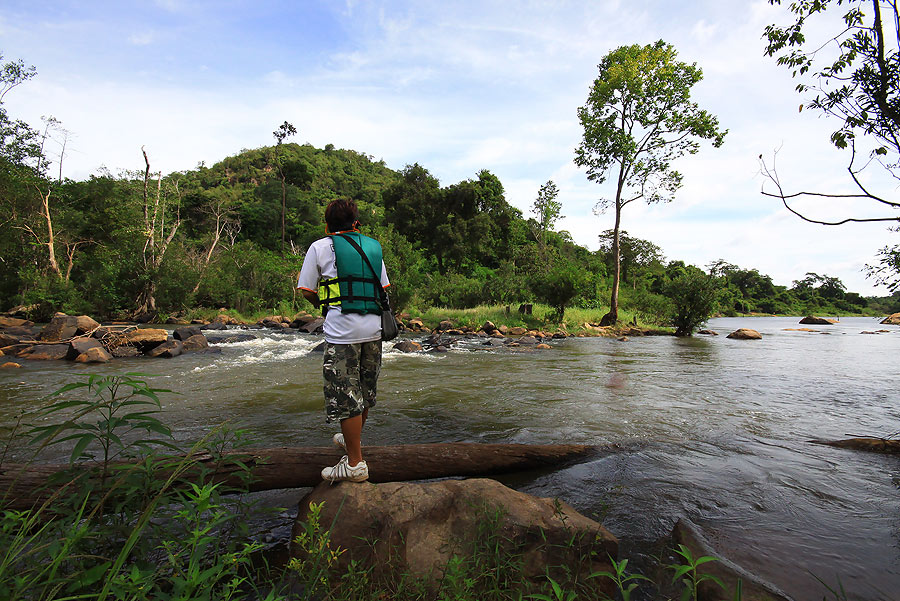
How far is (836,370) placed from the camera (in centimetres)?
1016

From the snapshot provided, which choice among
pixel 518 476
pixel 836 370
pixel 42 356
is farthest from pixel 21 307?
pixel 836 370

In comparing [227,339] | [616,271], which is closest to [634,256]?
[616,271]

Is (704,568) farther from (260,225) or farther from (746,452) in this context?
(260,225)

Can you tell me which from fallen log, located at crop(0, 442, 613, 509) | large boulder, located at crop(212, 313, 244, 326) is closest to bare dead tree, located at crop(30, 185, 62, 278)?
large boulder, located at crop(212, 313, 244, 326)

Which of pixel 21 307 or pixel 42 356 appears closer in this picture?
pixel 42 356

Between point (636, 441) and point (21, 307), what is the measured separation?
89.3 feet

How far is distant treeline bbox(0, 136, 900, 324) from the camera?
20.6 m

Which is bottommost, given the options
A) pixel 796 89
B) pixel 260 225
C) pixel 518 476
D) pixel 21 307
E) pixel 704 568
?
pixel 21 307

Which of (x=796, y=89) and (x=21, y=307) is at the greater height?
(x=796, y=89)

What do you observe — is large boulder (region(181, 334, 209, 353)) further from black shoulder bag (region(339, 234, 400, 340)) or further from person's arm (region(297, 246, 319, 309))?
black shoulder bag (region(339, 234, 400, 340))

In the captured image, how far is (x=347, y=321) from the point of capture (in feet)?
9.20

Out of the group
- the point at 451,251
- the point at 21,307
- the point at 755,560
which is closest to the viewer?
the point at 755,560

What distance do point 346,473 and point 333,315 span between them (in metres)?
1.08

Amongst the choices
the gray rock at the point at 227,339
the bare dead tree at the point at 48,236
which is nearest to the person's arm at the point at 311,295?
the gray rock at the point at 227,339
